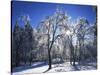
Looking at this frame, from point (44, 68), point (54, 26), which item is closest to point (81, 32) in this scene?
point (54, 26)

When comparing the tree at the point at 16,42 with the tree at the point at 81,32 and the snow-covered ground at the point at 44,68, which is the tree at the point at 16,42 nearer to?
the snow-covered ground at the point at 44,68

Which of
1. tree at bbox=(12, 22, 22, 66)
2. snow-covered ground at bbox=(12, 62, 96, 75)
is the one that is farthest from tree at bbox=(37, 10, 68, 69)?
tree at bbox=(12, 22, 22, 66)

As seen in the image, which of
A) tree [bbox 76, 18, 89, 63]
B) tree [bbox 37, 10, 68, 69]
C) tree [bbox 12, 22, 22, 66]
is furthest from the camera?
tree [bbox 76, 18, 89, 63]

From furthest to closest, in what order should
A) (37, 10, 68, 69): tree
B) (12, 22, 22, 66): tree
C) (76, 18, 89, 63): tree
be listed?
1. (76, 18, 89, 63): tree
2. (37, 10, 68, 69): tree
3. (12, 22, 22, 66): tree

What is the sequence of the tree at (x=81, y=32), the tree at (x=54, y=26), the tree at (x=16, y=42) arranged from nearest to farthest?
1. the tree at (x=16, y=42)
2. the tree at (x=54, y=26)
3. the tree at (x=81, y=32)

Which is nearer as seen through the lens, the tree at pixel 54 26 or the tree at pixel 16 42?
the tree at pixel 16 42

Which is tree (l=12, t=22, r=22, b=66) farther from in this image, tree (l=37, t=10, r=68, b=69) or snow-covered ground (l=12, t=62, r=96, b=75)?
tree (l=37, t=10, r=68, b=69)

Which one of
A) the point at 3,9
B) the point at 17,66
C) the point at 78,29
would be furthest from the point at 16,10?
the point at 78,29

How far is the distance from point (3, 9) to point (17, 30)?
0.98 ft

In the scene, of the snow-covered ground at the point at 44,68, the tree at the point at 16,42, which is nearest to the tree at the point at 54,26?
the snow-covered ground at the point at 44,68

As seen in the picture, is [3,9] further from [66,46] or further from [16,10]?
[66,46]

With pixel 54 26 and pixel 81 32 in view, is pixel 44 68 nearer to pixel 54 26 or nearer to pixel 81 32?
pixel 54 26

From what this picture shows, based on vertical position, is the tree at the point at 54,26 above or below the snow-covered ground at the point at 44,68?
above

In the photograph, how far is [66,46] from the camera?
2.68 meters
